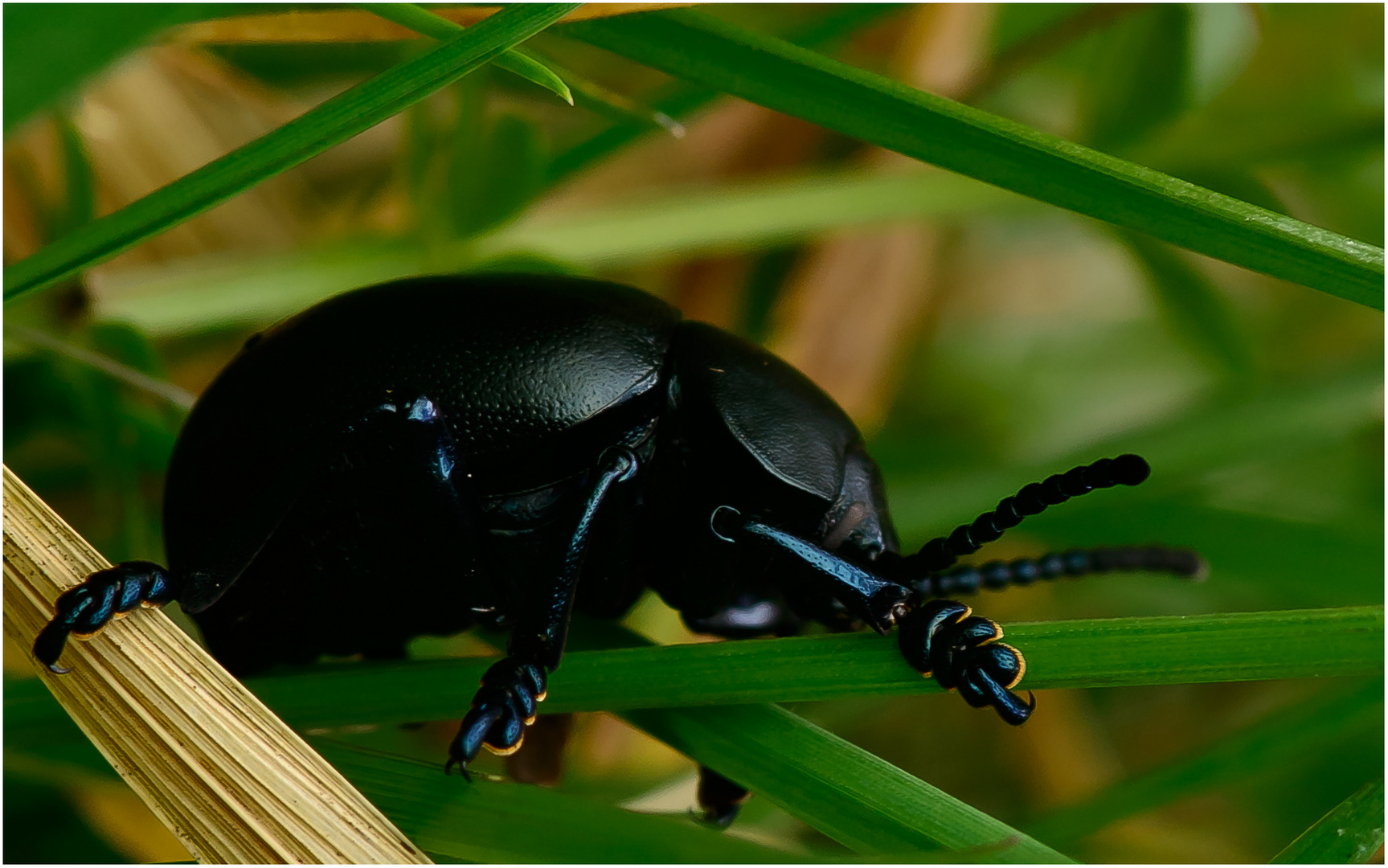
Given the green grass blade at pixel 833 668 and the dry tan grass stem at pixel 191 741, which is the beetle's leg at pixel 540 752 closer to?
the green grass blade at pixel 833 668

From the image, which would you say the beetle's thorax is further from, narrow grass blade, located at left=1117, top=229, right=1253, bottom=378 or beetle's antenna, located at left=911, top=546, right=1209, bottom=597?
narrow grass blade, located at left=1117, top=229, right=1253, bottom=378

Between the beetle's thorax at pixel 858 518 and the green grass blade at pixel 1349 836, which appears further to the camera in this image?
the beetle's thorax at pixel 858 518

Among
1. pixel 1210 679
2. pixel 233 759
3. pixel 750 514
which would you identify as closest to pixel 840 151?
pixel 750 514

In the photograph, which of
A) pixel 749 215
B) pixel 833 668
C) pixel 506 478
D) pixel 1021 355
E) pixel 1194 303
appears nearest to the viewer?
pixel 833 668

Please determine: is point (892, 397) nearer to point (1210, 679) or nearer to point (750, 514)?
point (750, 514)

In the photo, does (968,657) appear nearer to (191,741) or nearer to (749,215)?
(191,741)

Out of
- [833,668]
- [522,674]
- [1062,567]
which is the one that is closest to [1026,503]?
[833,668]

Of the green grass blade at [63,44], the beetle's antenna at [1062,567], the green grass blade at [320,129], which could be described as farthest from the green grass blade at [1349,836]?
the green grass blade at [63,44]
